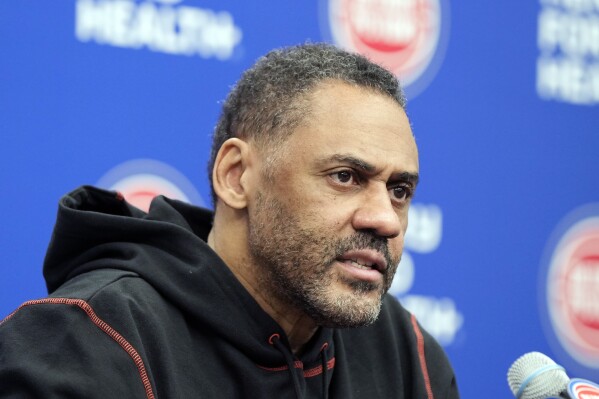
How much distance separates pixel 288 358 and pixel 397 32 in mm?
1143

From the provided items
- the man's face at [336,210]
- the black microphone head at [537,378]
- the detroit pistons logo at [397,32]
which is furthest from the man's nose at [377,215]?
the detroit pistons logo at [397,32]

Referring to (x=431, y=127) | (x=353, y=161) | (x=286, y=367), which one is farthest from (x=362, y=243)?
(x=431, y=127)

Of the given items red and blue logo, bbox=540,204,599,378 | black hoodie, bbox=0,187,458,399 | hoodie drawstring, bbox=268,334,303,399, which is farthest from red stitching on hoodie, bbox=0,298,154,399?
red and blue logo, bbox=540,204,599,378

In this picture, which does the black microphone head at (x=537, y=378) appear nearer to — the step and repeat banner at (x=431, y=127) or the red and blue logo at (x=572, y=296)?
the step and repeat banner at (x=431, y=127)

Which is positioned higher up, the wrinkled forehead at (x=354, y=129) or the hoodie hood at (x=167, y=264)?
the wrinkled forehead at (x=354, y=129)

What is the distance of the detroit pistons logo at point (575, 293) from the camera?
2363 mm

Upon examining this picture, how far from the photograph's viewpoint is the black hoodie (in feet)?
3.64

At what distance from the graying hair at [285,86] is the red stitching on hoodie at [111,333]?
1.30 ft

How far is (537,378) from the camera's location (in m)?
1.13

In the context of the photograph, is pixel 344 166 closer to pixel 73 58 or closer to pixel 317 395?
pixel 317 395

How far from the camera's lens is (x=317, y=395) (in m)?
1.41

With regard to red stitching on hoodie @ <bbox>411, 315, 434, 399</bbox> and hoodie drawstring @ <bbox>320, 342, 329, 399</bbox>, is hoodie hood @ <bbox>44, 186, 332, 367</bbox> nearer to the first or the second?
hoodie drawstring @ <bbox>320, 342, 329, 399</bbox>

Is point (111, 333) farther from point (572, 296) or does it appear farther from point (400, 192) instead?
point (572, 296)

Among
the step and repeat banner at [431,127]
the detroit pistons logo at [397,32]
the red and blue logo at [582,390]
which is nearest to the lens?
the red and blue logo at [582,390]
